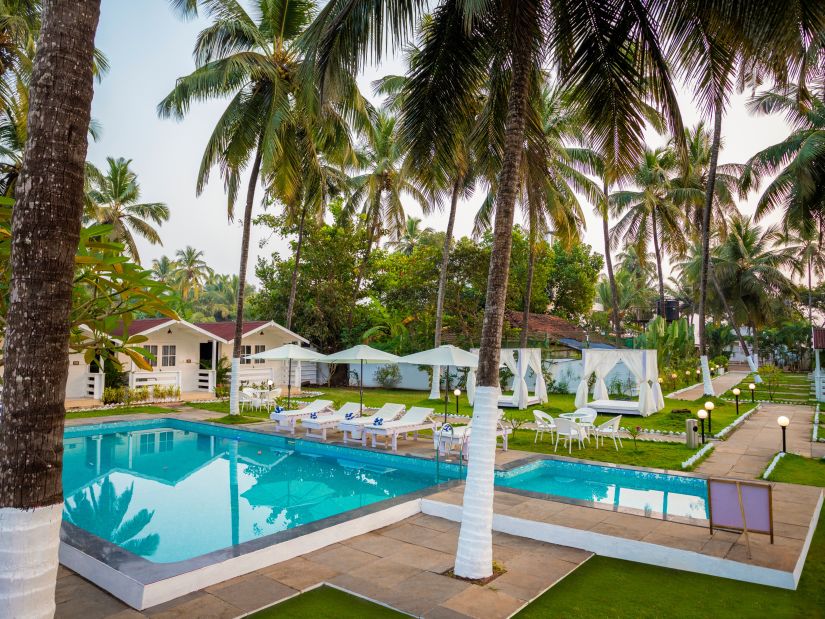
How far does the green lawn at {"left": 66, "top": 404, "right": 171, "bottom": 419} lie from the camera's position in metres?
15.9

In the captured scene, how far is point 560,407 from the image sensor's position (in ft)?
58.7

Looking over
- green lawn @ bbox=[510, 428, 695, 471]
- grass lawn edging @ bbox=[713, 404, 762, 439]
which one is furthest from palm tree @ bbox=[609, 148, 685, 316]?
green lawn @ bbox=[510, 428, 695, 471]

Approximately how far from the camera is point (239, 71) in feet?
44.9

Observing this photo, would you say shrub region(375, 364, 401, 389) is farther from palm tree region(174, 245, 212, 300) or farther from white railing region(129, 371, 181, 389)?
palm tree region(174, 245, 212, 300)

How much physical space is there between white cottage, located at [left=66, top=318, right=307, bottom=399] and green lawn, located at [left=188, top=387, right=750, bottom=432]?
3.24 m

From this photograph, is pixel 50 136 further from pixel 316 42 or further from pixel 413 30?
pixel 413 30

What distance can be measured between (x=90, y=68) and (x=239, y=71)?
12299 mm

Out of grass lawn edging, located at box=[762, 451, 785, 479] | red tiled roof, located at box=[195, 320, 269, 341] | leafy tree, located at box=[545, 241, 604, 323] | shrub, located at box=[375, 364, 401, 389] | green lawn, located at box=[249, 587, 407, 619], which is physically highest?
leafy tree, located at box=[545, 241, 604, 323]

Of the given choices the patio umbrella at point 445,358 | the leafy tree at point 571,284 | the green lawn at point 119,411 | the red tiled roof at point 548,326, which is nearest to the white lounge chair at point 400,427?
the patio umbrella at point 445,358

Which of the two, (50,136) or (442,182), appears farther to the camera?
(442,182)

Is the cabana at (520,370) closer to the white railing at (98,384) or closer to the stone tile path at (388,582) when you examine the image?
the stone tile path at (388,582)

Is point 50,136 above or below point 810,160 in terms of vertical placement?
below

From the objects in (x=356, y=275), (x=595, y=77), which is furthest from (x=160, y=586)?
(x=356, y=275)

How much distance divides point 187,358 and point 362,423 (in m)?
13.7
